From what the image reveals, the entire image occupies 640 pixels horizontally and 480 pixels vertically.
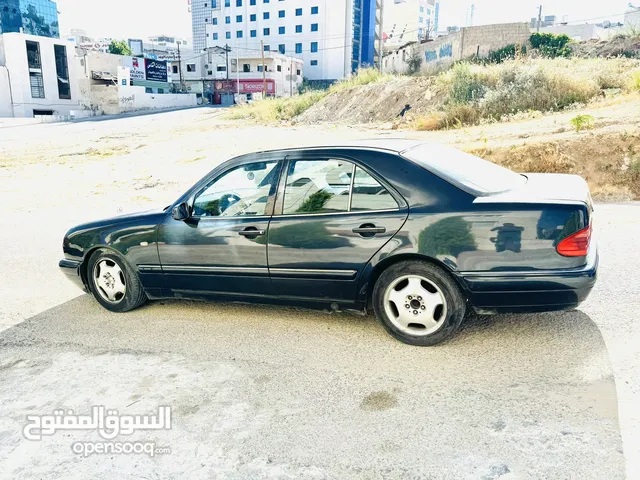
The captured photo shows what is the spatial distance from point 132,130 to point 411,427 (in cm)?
3657

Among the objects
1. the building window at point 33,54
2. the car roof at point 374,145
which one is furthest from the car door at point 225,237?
the building window at point 33,54

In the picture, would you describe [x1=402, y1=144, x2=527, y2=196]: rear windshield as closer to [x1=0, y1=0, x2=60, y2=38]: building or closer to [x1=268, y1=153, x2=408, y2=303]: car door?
[x1=268, y1=153, x2=408, y2=303]: car door

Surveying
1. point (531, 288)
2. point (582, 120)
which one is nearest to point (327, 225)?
point (531, 288)

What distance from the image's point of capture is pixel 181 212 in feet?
15.0

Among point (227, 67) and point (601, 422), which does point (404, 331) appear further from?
point (227, 67)

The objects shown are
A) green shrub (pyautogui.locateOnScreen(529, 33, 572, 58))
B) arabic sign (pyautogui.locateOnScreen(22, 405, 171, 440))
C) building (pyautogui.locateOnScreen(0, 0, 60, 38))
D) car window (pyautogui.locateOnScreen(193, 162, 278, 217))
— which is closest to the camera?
arabic sign (pyautogui.locateOnScreen(22, 405, 171, 440))

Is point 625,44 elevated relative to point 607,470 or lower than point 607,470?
elevated

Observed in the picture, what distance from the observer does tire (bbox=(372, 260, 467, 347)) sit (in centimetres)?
372

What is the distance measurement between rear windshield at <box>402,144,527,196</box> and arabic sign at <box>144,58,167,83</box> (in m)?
79.9

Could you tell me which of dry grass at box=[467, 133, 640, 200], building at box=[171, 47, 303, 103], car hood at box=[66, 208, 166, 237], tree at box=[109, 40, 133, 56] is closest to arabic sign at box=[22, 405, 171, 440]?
car hood at box=[66, 208, 166, 237]

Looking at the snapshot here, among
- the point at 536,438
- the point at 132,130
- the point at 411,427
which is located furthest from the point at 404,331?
the point at 132,130

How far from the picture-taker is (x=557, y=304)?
3.58 m

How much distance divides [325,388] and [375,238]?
1101mm

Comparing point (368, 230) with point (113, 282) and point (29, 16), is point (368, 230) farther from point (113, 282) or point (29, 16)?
point (29, 16)
